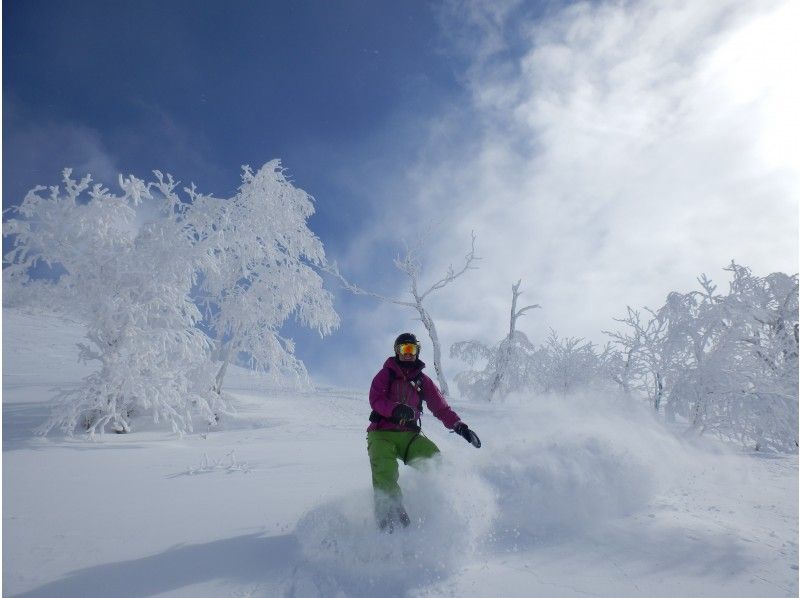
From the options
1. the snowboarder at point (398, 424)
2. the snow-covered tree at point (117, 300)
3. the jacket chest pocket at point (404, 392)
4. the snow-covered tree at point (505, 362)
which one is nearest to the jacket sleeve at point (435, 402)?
the snowboarder at point (398, 424)

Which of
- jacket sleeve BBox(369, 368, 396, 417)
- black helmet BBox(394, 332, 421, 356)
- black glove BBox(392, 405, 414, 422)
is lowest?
black glove BBox(392, 405, 414, 422)

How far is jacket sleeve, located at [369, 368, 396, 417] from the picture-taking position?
400 cm

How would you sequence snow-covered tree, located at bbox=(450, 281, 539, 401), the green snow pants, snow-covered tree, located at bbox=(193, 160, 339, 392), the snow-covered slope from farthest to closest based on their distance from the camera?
snow-covered tree, located at bbox=(450, 281, 539, 401) → snow-covered tree, located at bbox=(193, 160, 339, 392) → the green snow pants → the snow-covered slope

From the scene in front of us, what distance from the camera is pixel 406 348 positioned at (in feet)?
14.0

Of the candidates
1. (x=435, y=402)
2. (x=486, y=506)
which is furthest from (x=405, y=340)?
(x=486, y=506)

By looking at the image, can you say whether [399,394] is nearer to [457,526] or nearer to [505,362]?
[457,526]

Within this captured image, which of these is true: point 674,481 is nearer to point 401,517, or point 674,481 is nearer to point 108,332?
point 401,517

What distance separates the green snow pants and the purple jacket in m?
0.09

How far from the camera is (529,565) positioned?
286 cm

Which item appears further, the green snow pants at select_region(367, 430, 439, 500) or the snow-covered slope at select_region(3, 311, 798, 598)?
the green snow pants at select_region(367, 430, 439, 500)

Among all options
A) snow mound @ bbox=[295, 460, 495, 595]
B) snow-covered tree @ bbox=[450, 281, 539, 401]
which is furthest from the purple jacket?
snow-covered tree @ bbox=[450, 281, 539, 401]

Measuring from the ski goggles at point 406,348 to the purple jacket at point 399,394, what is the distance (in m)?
0.11

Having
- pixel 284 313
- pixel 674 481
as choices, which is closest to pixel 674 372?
pixel 674 481

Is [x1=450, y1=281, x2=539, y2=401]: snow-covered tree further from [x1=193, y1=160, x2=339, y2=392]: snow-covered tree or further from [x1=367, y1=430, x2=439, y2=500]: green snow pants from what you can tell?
[x1=367, y1=430, x2=439, y2=500]: green snow pants
